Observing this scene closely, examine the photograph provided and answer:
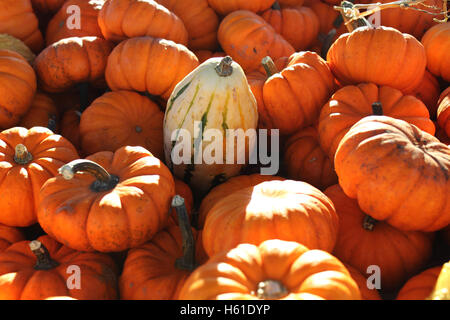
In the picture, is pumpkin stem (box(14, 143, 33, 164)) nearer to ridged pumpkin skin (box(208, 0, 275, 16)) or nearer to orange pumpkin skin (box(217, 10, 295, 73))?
orange pumpkin skin (box(217, 10, 295, 73))

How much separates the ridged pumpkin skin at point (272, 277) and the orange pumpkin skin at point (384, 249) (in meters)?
0.69

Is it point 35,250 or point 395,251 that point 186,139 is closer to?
point 35,250

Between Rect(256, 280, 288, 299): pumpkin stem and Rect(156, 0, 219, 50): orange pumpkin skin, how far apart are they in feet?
9.23

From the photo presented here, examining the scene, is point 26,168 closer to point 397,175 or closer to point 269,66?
point 269,66

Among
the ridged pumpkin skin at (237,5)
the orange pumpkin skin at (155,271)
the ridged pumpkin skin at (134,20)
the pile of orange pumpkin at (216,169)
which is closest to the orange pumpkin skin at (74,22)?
the pile of orange pumpkin at (216,169)

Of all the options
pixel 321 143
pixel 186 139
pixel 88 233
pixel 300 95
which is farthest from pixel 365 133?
pixel 88 233

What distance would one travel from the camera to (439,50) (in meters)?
3.67

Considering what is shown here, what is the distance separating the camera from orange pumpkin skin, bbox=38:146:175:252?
2379 mm

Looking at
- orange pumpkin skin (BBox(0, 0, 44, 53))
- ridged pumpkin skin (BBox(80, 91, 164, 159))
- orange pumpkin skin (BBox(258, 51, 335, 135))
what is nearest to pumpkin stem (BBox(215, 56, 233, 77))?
orange pumpkin skin (BBox(258, 51, 335, 135))

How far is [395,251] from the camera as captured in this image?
2.56m

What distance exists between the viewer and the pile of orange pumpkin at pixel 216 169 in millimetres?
2240

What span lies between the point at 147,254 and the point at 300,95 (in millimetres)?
1455
